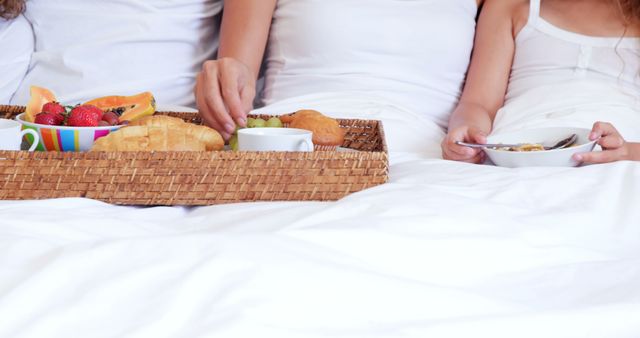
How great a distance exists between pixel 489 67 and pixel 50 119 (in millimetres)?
1104

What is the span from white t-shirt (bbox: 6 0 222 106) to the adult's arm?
146mm

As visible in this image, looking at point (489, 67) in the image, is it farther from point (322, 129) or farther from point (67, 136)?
point (67, 136)

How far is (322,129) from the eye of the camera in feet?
4.07

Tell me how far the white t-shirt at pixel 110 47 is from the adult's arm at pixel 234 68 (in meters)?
0.15

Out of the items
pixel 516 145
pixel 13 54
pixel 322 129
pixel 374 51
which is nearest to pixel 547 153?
pixel 516 145

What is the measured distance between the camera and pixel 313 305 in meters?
0.65

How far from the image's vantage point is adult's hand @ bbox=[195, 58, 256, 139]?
1290mm

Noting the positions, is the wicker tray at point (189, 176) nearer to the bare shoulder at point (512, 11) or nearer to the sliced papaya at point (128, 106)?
the sliced papaya at point (128, 106)

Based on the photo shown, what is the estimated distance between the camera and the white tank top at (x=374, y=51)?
5.89 feet

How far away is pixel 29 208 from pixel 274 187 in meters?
0.32

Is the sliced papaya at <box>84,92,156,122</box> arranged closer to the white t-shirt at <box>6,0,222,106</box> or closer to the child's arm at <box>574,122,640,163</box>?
the white t-shirt at <box>6,0,222,106</box>

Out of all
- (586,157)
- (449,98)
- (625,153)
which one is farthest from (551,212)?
(449,98)

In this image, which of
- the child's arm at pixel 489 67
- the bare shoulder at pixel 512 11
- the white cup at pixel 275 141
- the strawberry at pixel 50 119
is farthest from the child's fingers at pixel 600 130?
the strawberry at pixel 50 119

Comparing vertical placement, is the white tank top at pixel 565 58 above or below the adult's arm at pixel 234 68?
above
